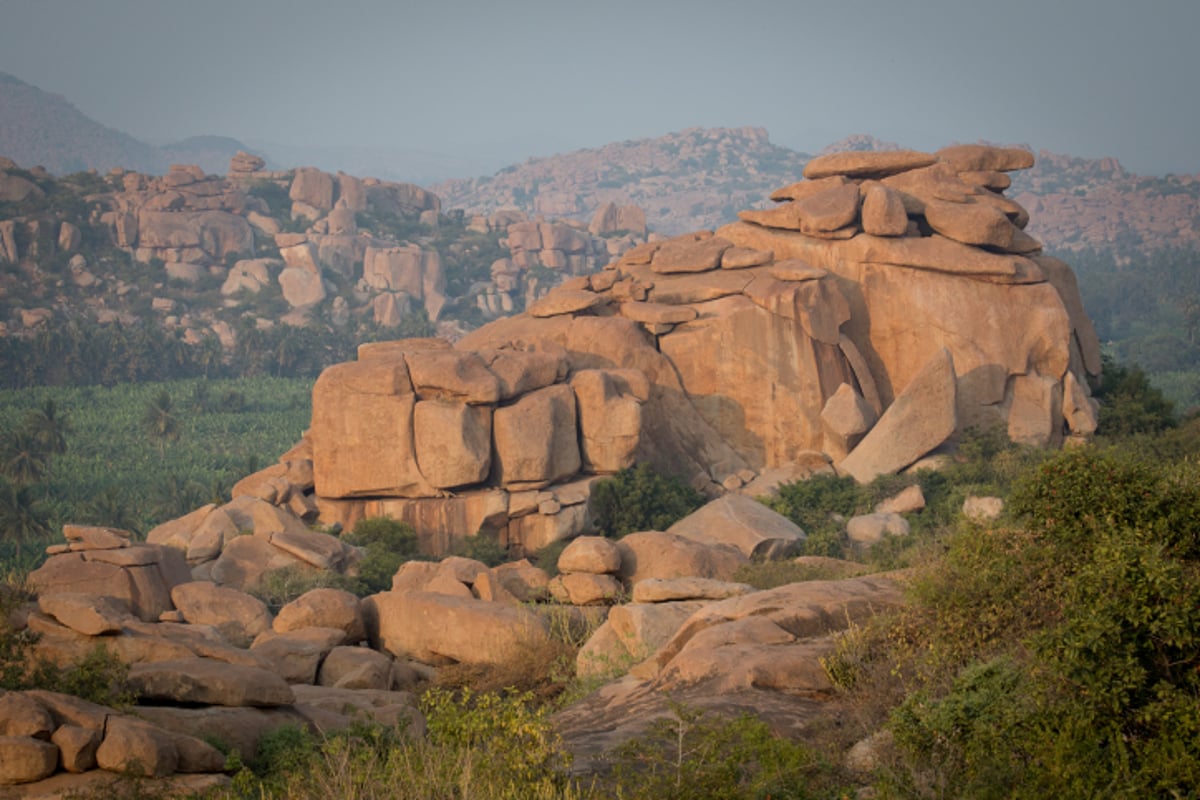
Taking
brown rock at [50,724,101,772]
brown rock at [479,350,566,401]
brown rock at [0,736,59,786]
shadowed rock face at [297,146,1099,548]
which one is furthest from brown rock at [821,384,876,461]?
brown rock at [0,736,59,786]

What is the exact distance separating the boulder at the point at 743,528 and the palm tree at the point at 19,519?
22317 mm

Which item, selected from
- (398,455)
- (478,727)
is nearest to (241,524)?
(398,455)

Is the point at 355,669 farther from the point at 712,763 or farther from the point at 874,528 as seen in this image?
the point at 874,528

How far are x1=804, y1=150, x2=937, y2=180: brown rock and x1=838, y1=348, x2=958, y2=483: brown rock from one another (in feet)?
24.5

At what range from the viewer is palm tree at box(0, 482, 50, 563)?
1561 inches

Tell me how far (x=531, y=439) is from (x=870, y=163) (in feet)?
44.7

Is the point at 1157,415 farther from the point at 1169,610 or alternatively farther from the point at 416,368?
the point at 1169,610

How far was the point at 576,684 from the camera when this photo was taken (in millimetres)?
16906

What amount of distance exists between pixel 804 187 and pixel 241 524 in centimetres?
1777

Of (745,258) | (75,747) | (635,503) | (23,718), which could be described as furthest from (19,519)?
(75,747)

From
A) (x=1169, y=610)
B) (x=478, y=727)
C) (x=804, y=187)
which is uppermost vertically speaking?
(x=804, y=187)

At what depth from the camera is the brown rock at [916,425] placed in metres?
30.3

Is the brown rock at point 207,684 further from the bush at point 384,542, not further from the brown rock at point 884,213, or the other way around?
Answer: the brown rock at point 884,213

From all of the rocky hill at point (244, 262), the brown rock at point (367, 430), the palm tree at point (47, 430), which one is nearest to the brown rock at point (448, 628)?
the brown rock at point (367, 430)
